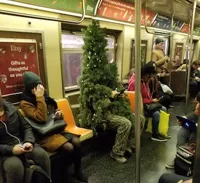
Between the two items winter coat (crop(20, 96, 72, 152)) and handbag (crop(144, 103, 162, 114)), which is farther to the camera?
handbag (crop(144, 103, 162, 114))

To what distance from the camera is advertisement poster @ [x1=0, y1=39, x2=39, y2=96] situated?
2640 mm

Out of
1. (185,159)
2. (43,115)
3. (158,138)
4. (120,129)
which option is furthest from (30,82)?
(158,138)

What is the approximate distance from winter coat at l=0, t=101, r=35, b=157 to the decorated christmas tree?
1.01 metres

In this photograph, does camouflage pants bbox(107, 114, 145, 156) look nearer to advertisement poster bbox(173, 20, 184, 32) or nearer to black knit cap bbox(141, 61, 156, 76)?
black knit cap bbox(141, 61, 156, 76)

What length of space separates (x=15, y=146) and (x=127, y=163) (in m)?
1.66

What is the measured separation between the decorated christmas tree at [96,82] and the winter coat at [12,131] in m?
1.01

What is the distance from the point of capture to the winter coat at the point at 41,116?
7.86ft

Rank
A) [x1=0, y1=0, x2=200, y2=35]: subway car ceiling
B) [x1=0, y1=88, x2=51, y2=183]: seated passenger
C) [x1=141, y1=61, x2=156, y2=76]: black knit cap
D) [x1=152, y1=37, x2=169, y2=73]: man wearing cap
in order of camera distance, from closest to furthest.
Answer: [x1=0, y1=88, x2=51, y2=183]: seated passenger
[x1=0, y1=0, x2=200, y2=35]: subway car ceiling
[x1=141, y1=61, x2=156, y2=76]: black knit cap
[x1=152, y1=37, x2=169, y2=73]: man wearing cap

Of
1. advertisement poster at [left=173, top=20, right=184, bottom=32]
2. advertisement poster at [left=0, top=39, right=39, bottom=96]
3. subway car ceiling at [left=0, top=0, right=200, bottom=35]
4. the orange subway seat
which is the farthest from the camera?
advertisement poster at [left=173, top=20, right=184, bottom=32]

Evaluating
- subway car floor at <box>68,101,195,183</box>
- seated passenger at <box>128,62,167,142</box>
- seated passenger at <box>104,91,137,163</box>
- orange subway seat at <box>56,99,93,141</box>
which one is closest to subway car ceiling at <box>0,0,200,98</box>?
orange subway seat at <box>56,99,93,141</box>

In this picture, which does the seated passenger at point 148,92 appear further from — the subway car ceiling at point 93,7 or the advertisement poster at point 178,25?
the advertisement poster at point 178,25

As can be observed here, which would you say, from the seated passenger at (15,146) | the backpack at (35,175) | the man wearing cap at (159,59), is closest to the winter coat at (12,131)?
the seated passenger at (15,146)

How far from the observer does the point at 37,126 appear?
240 centimetres

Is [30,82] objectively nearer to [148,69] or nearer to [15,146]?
[15,146]
